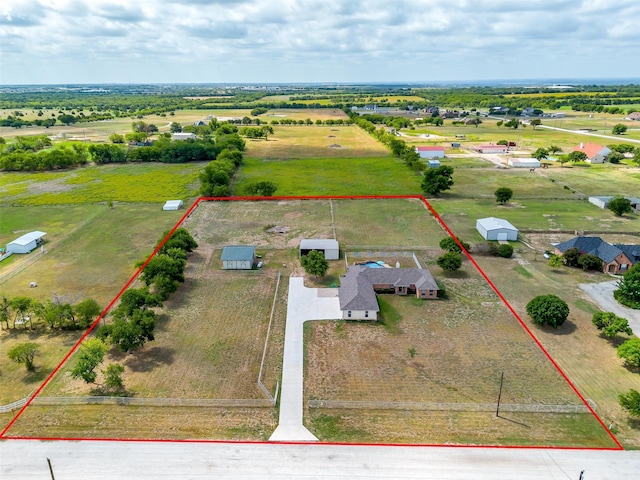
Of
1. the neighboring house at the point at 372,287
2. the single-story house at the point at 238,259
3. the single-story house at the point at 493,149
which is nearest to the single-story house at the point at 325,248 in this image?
the neighboring house at the point at 372,287

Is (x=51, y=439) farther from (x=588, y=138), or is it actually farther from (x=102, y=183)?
(x=588, y=138)

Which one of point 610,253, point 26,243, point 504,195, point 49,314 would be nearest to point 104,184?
point 26,243

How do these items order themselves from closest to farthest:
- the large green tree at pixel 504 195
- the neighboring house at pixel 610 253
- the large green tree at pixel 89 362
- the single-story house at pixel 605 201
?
the large green tree at pixel 89 362
the neighboring house at pixel 610 253
the single-story house at pixel 605 201
the large green tree at pixel 504 195

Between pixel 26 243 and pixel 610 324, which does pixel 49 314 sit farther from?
pixel 610 324

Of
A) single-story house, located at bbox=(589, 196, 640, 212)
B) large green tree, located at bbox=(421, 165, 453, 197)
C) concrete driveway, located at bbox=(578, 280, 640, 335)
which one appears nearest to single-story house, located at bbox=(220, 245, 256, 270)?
concrete driveway, located at bbox=(578, 280, 640, 335)

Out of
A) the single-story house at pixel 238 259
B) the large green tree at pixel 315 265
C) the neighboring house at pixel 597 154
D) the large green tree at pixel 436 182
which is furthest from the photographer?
the neighboring house at pixel 597 154

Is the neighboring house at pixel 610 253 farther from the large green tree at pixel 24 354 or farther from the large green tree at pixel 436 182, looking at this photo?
the large green tree at pixel 24 354
